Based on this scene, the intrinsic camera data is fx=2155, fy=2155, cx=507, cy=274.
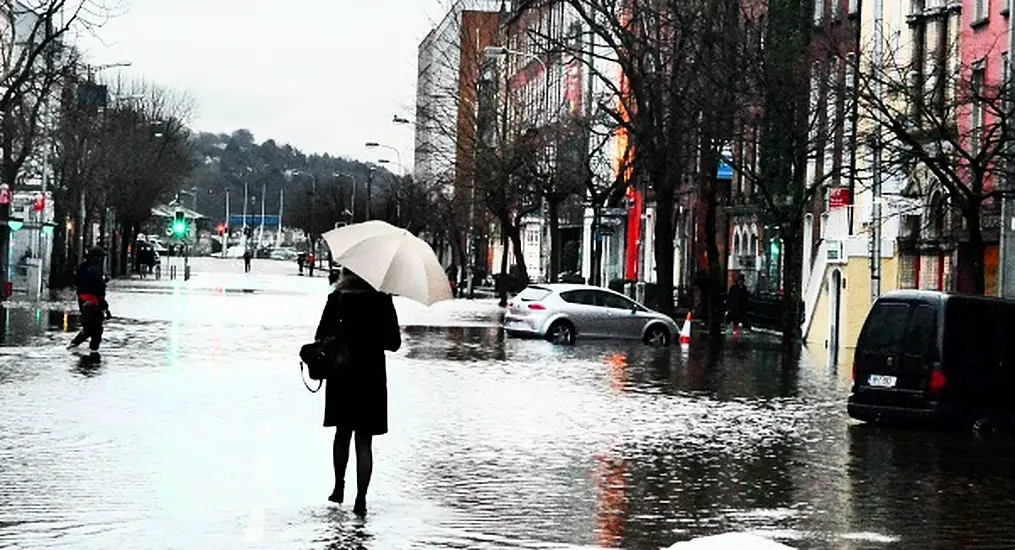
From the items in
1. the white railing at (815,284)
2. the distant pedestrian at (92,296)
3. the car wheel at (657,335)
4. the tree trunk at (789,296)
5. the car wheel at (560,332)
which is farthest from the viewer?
the white railing at (815,284)

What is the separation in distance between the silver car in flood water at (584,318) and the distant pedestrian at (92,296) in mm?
15453

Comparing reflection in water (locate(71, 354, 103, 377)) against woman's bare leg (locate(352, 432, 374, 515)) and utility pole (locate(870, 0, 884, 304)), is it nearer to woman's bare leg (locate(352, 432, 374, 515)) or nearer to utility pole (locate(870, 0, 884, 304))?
utility pole (locate(870, 0, 884, 304))

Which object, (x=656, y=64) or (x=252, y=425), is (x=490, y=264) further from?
(x=252, y=425)

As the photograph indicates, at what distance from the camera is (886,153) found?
156 ft

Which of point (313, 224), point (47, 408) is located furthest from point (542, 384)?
point (313, 224)

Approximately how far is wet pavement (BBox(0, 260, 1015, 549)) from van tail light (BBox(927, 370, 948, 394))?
530 millimetres

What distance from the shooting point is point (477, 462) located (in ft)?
61.0

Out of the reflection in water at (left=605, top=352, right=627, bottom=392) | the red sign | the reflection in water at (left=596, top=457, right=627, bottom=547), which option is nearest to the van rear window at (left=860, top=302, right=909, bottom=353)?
the reflection in water at (left=605, top=352, right=627, bottom=392)

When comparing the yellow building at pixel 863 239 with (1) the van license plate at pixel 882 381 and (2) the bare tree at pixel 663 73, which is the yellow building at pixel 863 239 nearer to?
(2) the bare tree at pixel 663 73

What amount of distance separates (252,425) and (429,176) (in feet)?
321

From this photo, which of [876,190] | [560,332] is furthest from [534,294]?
[876,190]

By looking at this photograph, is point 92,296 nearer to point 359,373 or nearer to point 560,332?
point 560,332

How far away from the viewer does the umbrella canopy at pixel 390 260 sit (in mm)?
14492

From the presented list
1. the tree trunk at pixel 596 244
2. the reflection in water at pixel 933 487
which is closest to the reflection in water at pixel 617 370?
the reflection in water at pixel 933 487
